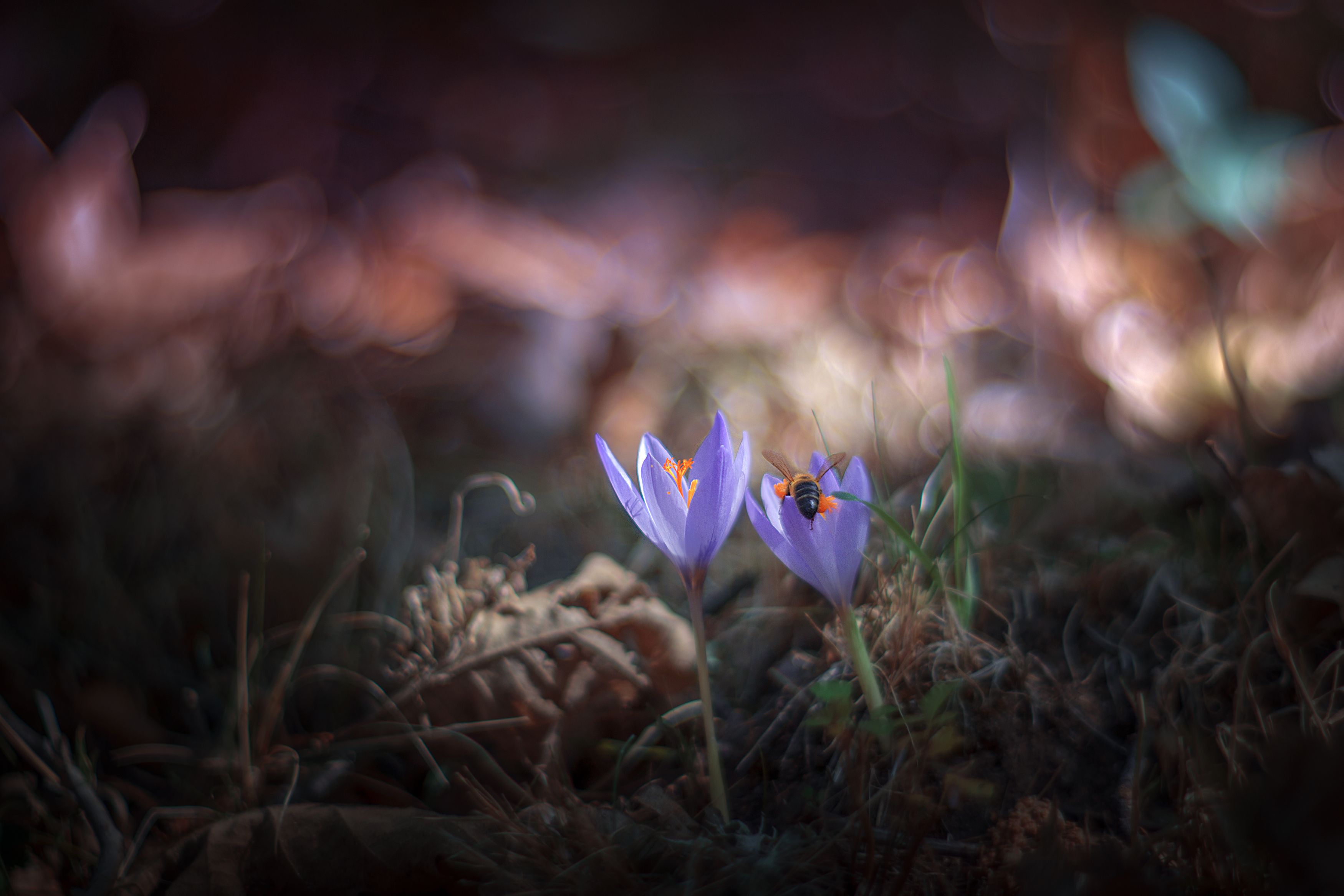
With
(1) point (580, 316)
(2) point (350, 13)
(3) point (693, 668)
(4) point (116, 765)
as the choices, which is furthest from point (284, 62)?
(3) point (693, 668)

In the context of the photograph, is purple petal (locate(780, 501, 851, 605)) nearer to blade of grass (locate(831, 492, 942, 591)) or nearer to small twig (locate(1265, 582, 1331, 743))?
blade of grass (locate(831, 492, 942, 591))

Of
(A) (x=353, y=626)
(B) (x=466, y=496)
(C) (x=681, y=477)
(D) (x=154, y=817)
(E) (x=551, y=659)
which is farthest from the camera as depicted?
(B) (x=466, y=496)

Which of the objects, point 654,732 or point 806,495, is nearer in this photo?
point 806,495

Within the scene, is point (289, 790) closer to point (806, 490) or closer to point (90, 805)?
point (90, 805)

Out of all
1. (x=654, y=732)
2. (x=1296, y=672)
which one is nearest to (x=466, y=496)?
(x=654, y=732)

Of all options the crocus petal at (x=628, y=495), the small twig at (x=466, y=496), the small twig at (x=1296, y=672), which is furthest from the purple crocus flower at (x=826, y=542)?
the small twig at (x=466, y=496)

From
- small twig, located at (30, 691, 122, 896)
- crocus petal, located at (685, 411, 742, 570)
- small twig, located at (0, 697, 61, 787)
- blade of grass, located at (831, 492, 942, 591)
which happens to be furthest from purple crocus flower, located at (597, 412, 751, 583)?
small twig, located at (0, 697, 61, 787)

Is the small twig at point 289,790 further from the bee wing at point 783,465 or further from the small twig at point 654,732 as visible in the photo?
the bee wing at point 783,465
